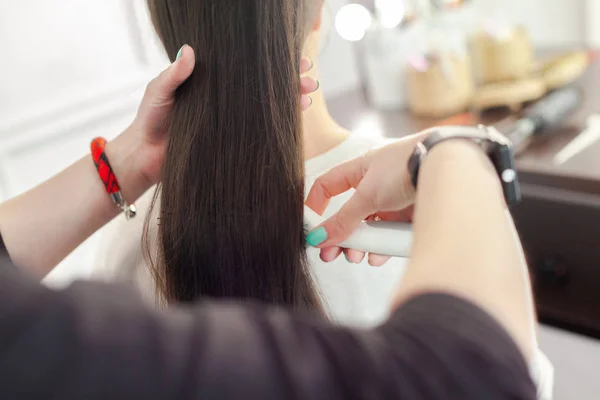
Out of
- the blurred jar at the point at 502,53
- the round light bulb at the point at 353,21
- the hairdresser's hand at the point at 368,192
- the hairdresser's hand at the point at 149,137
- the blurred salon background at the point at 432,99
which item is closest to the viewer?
the hairdresser's hand at the point at 368,192

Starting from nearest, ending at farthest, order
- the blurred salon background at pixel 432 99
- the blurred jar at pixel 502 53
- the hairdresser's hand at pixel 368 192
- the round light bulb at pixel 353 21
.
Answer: the hairdresser's hand at pixel 368 192 → the blurred salon background at pixel 432 99 → the blurred jar at pixel 502 53 → the round light bulb at pixel 353 21

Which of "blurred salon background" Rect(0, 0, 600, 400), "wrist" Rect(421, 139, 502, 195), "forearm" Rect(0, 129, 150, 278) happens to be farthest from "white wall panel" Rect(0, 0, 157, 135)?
"wrist" Rect(421, 139, 502, 195)

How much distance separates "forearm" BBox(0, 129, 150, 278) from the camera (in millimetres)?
719

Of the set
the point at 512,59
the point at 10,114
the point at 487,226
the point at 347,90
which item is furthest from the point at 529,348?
the point at 347,90

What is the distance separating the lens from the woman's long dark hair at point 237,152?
1.82 ft

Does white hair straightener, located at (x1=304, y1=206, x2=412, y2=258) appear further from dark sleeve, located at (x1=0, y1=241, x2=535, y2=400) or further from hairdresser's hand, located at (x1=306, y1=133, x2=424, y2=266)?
dark sleeve, located at (x1=0, y1=241, x2=535, y2=400)

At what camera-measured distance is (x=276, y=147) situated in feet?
1.90

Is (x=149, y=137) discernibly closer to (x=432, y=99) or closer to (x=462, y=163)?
(x=462, y=163)

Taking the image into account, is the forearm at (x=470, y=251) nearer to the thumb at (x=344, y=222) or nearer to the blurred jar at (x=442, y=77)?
the thumb at (x=344, y=222)

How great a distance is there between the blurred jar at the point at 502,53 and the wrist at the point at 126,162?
2.70ft

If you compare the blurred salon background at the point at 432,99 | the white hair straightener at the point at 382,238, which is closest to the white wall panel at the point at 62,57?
the blurred salon background at the point at 432,99

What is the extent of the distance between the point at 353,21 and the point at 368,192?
950mm

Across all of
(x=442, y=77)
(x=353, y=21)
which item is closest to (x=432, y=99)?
(x=442, y=77)

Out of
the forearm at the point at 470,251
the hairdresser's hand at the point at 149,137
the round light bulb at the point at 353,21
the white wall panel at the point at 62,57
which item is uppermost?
the white wall panel at the point at 62,57
